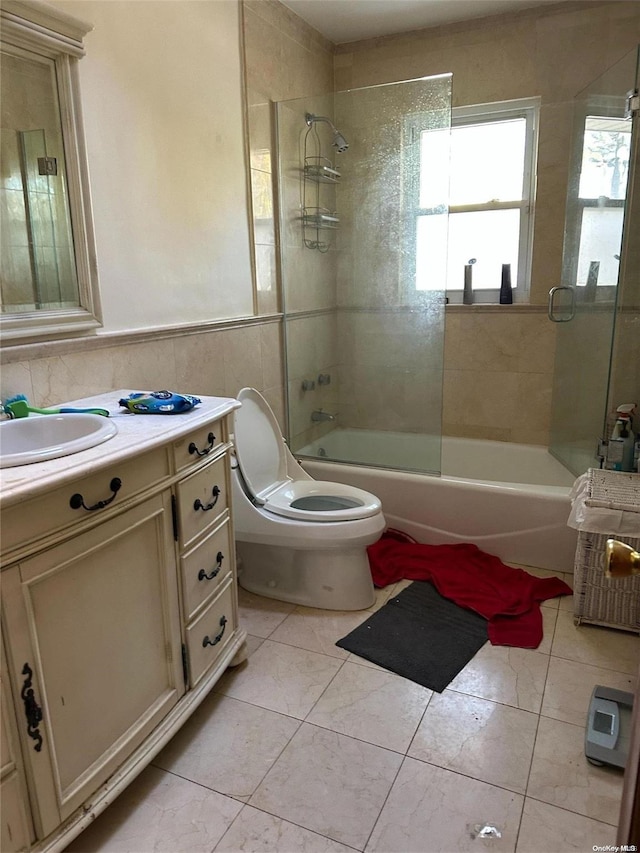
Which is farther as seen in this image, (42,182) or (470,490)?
(470,490)

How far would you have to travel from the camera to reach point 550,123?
2887 mm

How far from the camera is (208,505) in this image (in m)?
1.60

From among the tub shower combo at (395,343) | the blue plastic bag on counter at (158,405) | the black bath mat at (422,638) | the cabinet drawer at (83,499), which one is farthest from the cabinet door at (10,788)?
Result: the tub shower combo at (395,343)

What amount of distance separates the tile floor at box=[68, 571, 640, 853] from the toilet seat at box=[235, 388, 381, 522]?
49cm

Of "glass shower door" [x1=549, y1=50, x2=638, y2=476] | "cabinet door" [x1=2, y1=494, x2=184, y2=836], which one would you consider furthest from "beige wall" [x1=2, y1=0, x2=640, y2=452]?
"cabinet door" [x1=2, y1=494, x2=184, y2=836]

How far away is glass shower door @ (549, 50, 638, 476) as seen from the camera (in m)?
2.47

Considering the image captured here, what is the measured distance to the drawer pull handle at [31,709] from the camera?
1065 millimetres

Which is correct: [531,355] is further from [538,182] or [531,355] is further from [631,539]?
[631,539]

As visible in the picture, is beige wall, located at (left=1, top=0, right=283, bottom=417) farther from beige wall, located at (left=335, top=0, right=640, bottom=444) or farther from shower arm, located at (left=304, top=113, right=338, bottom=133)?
beige wall, located at (left=335, top=0, right=640, bottom=444)

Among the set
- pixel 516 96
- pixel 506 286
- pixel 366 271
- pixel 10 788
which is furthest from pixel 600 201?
pixel 10 788

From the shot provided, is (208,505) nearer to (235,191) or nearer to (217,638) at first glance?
(217,638)

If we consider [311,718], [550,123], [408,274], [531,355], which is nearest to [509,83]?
[550,123]

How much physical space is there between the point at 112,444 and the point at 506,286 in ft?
8.18

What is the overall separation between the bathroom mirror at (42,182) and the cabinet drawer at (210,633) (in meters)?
0.90
